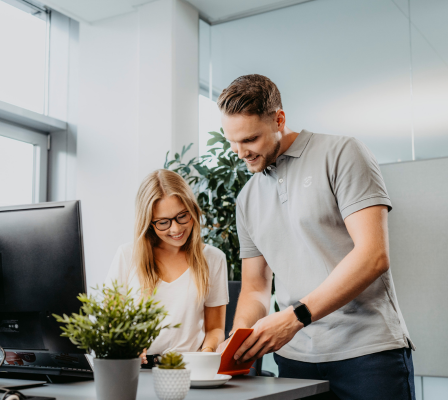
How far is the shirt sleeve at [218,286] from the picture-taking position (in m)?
1.96

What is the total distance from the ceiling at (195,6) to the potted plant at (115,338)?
341 centimetres

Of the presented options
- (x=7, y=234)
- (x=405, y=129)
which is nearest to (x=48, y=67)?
(x=405, y=129)

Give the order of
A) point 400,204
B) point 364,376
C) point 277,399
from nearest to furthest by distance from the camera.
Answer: point 277,399
point 364,376
point 400,204

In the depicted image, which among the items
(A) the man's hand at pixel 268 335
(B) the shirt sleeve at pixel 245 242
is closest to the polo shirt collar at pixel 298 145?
(B) the shirt sleeve at pixel 245 242

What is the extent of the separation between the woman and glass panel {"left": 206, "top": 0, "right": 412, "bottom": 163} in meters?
1.80

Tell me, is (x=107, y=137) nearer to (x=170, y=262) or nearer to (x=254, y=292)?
(x=170, y=262)

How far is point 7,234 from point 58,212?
0.57ft

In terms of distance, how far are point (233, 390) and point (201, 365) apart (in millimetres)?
89

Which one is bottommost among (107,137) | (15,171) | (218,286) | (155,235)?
(218,286)

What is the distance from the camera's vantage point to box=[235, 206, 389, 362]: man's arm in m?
1.25

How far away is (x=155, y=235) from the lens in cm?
202

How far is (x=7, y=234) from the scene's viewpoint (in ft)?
3.96

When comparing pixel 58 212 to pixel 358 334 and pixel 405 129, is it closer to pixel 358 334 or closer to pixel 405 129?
pixel 358 334

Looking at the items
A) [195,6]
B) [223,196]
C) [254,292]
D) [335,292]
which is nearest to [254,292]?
[254,292]
